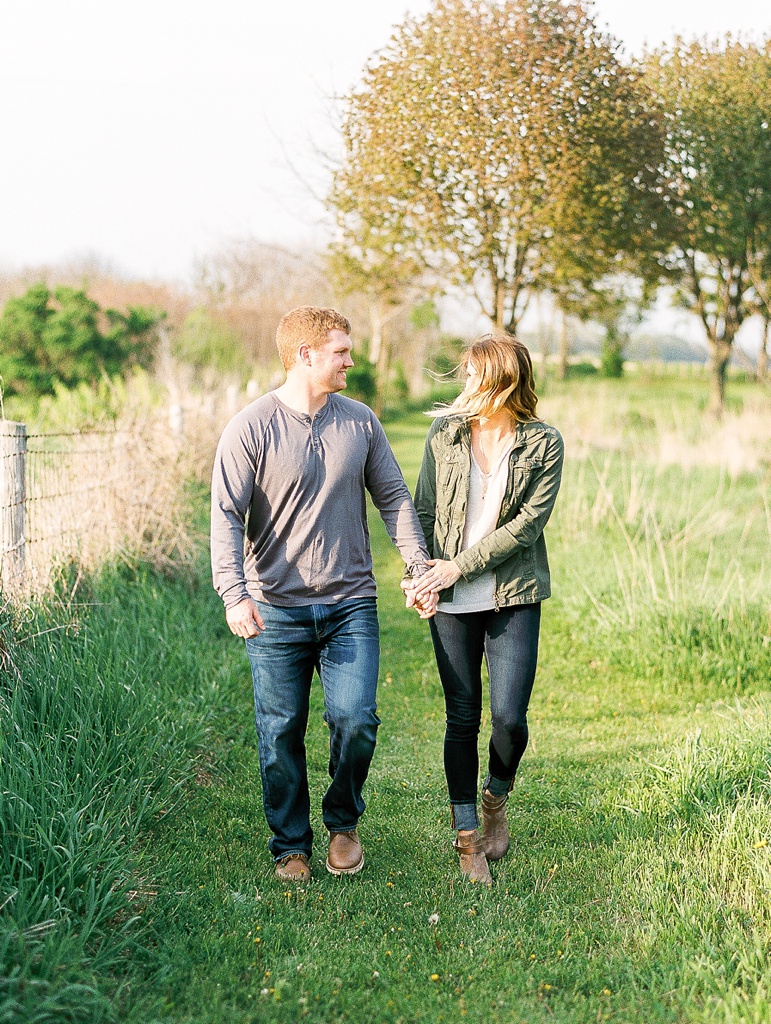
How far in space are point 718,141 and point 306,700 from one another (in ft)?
50.1

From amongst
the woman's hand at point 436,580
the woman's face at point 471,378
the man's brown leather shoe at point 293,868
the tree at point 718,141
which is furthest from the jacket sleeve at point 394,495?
the tree at point 718,141

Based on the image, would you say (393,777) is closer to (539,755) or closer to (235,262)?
(539,755)

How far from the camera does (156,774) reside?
4145 mm

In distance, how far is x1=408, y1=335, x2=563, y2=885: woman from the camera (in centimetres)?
375

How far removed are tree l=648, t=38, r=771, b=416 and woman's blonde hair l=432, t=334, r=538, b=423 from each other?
13396 millimetres

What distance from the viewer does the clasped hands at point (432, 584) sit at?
3.72 meters

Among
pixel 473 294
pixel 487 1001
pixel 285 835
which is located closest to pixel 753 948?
pixel 487 1001

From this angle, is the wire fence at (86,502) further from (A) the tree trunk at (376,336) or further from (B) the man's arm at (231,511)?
(A) the tree trunk at (376,336)

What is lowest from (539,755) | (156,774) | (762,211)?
Answer: (539,755)

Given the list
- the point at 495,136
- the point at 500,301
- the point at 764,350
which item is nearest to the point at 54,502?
the point at 495,136

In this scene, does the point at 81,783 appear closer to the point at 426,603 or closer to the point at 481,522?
the point at 426,603

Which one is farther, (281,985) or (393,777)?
(393,777)

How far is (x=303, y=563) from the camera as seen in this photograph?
12.0 feet

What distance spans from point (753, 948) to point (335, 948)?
1308mm
